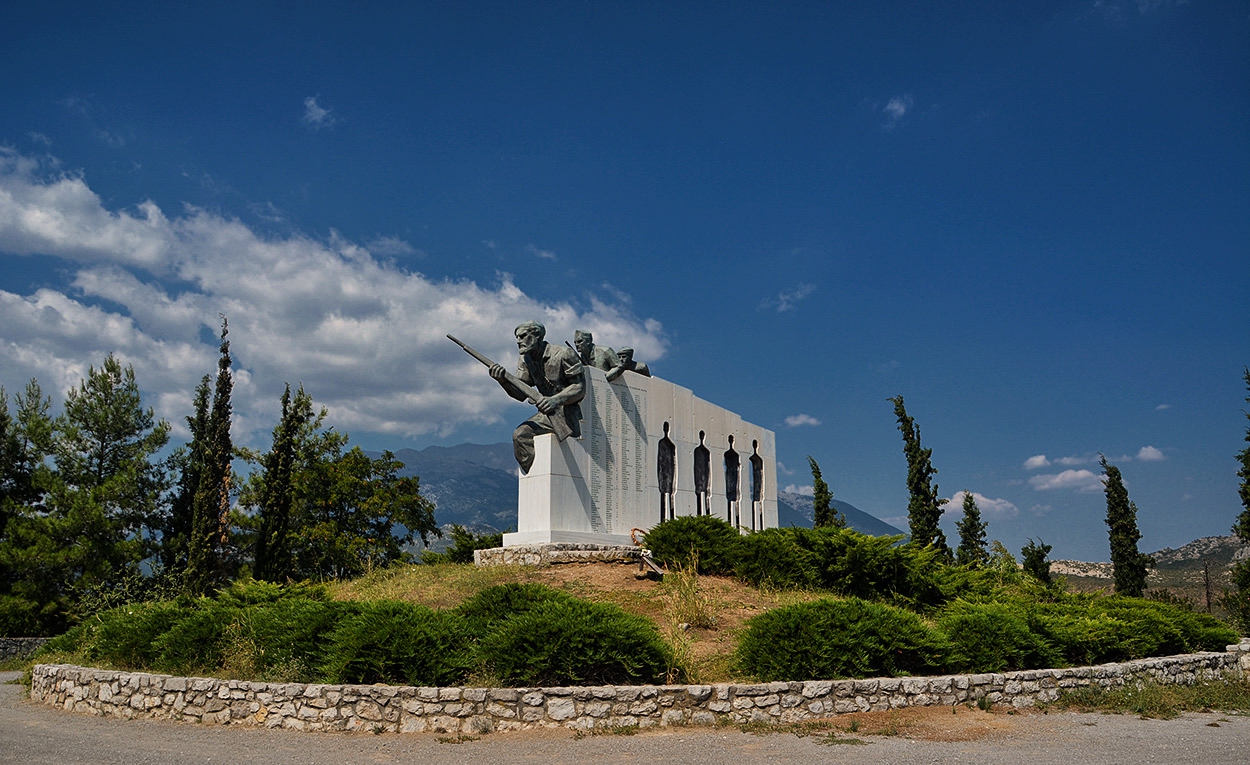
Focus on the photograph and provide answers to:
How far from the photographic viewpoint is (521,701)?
8516 mm

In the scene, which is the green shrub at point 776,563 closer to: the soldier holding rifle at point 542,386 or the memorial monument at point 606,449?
the memorial monument at point 606,449

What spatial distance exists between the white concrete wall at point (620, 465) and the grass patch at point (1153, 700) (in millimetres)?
10441

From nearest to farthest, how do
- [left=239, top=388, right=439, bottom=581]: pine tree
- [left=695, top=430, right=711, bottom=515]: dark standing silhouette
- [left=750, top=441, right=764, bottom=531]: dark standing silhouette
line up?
[left=695, top=430, right=711, bottom=515]: dark standing silhouette < [left=750, top=441, right=764, bottom=531]: dark standing silhouette < [left=239, top=388, right=439, bottom=581]: pine tree

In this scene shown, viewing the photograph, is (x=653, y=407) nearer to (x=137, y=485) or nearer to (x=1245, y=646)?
(x=1245, y=646)

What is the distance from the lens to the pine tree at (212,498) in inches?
895

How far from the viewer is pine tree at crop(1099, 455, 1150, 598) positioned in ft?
89.3

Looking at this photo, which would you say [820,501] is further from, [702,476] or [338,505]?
[338,505]

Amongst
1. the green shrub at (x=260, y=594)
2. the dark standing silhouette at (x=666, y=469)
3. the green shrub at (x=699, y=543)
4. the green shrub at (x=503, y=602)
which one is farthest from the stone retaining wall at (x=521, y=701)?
the dark standing silhouette at (x=666, y=469)

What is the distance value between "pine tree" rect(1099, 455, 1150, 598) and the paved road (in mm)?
20657

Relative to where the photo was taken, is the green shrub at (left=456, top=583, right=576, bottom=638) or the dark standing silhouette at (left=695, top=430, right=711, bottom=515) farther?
the dark standing silhouette at (left=695, top=430, right=711, bottom=515)

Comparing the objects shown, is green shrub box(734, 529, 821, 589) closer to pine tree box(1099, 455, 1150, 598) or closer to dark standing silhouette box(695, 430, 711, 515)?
dark standing silhouette box(695, 430, 711, 515)

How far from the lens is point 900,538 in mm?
15492

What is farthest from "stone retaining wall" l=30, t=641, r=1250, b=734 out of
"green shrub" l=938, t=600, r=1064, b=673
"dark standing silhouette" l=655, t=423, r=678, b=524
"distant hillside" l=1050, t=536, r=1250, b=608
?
"distant hillside" l=1050, t=536, r=1250, b=608

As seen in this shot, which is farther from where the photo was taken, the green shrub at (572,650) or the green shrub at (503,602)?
the green shrub at (503,602)
